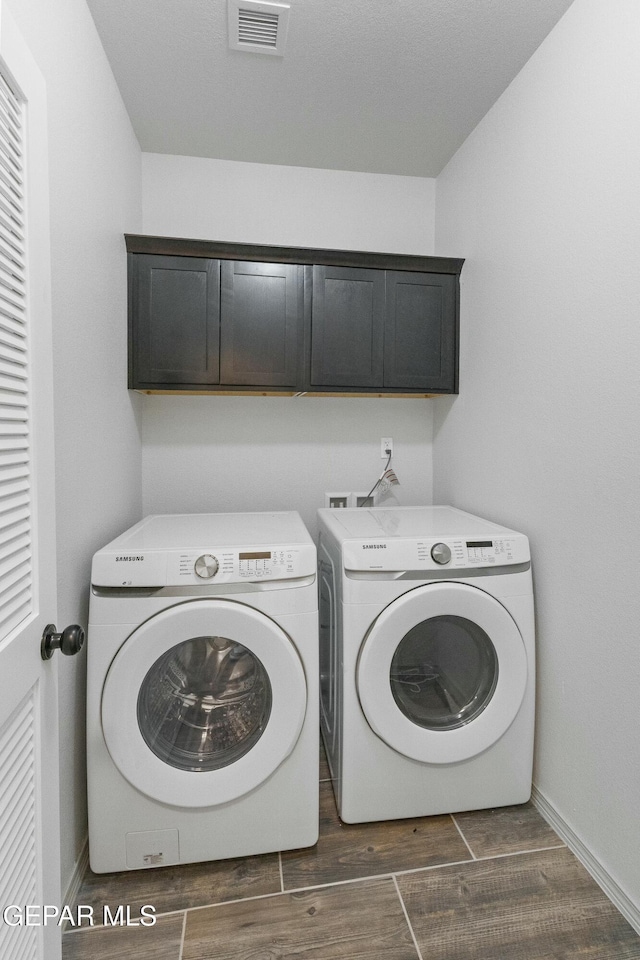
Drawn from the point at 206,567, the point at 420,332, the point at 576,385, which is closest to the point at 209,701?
the point at 206,567

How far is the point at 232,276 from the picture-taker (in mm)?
2059

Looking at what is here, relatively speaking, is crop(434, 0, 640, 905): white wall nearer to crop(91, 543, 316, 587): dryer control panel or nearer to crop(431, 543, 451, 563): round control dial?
crop(431, 543, 451, 563): round control dial

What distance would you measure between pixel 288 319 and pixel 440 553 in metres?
1.17

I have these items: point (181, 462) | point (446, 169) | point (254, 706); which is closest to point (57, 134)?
point (181, 462)

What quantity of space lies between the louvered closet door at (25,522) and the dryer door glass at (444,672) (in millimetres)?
1031

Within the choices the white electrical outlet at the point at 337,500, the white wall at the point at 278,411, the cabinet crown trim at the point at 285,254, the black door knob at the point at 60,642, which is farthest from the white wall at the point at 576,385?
the black door knob at the point at 60,642

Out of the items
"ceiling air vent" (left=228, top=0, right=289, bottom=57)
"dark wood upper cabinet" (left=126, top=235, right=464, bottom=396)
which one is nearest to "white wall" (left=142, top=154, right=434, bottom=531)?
"dark wood upper cabinet" (left=126, top=235, right=464, bottom=396)

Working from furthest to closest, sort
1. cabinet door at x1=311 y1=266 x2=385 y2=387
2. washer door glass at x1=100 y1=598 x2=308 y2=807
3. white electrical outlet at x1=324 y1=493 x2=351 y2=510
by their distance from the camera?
white electrical outlet at x1=324 y1=493 x2=351 y2=510
cabinet door at x1=311 y1=266 x2=385 y2=387
washer door glass at x1=100 y1=598 x2=308 y2=807

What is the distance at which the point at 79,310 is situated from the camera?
146cm

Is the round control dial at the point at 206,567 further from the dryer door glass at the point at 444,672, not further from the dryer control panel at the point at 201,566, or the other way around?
the dryer door glass at the point at 444,672

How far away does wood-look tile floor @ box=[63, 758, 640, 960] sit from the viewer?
123 centimetres

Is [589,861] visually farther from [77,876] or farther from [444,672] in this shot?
[77,876]

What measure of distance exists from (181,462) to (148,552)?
1.00 metres

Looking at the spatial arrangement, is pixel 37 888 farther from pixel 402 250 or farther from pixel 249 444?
pixel 402 250
